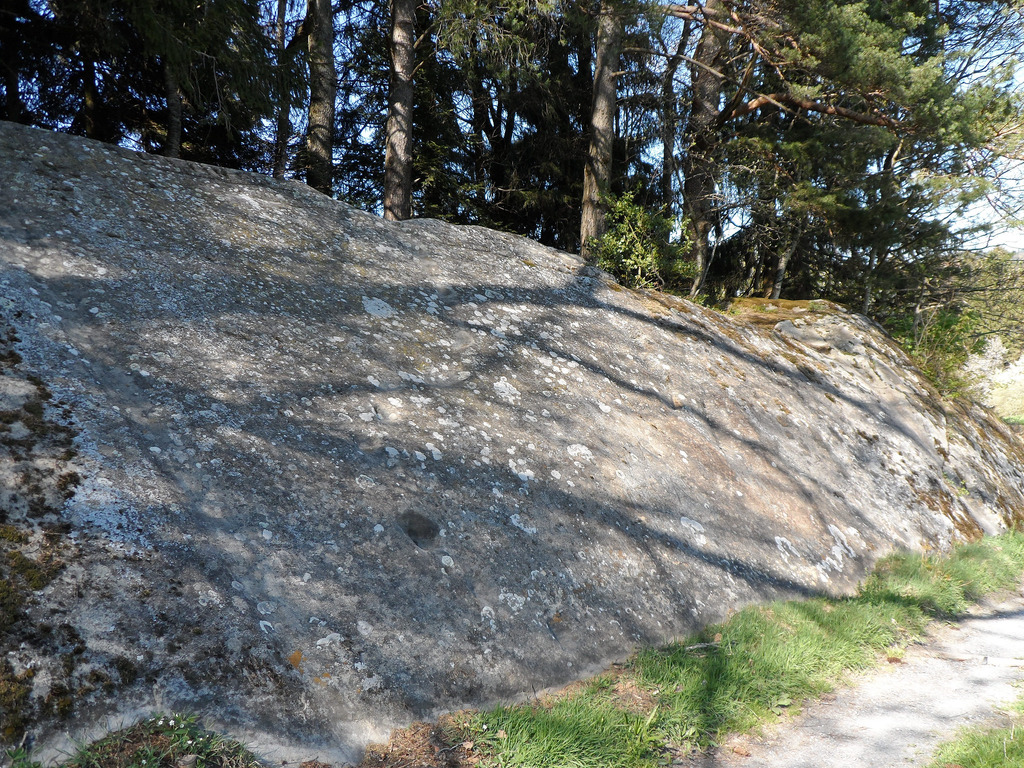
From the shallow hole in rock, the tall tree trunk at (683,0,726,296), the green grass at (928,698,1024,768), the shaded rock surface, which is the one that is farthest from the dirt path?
the tall tree trunk at (683,0,726,296)

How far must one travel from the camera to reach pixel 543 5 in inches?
377

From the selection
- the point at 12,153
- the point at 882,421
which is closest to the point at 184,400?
the point at 12,153

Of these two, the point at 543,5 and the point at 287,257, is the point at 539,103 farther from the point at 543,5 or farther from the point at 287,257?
the point at 287,257

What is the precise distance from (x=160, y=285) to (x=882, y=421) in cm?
729

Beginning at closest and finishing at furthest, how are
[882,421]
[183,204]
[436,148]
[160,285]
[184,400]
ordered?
[184,400] < [160,285] < [183,204] < [882,421] < [436,148]

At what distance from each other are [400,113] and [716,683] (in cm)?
1051

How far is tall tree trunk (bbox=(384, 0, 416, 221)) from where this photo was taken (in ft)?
35.8

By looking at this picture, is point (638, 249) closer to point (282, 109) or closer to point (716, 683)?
point (282, 109)

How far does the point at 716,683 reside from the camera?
3.36 m

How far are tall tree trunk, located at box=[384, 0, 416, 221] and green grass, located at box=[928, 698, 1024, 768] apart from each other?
33.6ft

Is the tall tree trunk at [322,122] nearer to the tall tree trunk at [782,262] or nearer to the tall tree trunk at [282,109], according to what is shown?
the tall tree trunk at [282,109]

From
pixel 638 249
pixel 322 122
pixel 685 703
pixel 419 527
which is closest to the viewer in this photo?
pixel 685 703

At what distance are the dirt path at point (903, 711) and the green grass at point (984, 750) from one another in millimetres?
76

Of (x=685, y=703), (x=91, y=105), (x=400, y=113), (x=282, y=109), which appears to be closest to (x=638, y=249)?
(x=400, y=113)
